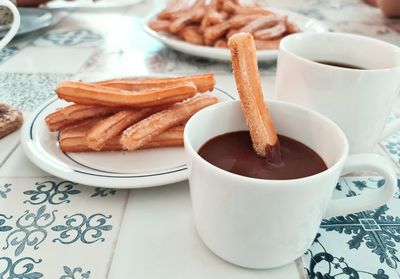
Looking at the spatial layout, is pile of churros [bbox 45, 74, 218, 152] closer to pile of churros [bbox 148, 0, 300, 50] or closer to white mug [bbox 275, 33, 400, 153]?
white mug [bbox 275, 33, 400, 153]

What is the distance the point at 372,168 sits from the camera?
13.9 inches

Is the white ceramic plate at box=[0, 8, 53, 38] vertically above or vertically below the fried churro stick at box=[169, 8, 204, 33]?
below

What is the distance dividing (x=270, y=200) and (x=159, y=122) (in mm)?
219

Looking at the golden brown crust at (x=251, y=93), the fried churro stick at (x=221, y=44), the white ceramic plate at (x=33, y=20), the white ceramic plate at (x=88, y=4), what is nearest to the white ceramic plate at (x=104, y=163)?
the golden brown crust at (x=251, y=93)

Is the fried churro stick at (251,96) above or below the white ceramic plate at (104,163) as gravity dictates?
above

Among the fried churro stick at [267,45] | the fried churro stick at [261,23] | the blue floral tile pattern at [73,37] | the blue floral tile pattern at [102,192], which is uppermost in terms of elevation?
the fried churro stick at [261,23]

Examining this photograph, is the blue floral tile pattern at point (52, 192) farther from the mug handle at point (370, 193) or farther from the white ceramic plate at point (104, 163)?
the mug handle at point (370, 193)

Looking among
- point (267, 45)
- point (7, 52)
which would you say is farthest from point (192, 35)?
point (7, 52)

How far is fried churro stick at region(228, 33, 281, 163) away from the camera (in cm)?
38

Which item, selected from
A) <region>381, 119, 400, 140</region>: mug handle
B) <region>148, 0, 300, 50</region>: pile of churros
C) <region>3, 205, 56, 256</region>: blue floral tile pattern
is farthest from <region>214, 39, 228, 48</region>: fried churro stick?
<region>3, 205, 56, 256</region>: blue floral tile pattern

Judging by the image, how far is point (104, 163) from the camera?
472 mm

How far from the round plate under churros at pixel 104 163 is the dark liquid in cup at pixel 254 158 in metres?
0.07

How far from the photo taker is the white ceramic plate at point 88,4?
49.7 inches

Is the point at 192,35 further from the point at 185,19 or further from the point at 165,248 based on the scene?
the point at 165,248
